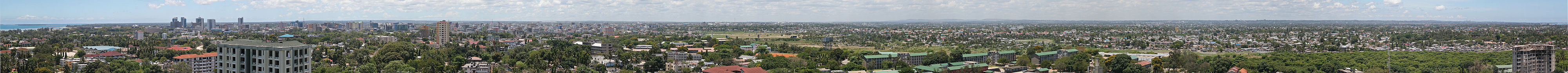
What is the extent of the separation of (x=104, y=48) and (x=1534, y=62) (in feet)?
79.4

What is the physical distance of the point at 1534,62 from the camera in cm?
1795

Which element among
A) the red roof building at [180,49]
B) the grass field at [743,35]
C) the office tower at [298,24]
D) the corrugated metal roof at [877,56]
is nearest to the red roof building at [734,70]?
the corrugated metal roof at [877,56]

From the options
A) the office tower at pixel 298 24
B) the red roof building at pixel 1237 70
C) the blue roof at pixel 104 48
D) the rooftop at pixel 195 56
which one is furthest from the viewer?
the office tower at pixel 298 24

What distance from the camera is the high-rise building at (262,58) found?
33.7ft

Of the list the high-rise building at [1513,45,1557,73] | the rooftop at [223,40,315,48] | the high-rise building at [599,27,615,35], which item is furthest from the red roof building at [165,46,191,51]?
the high-rise building at [1513,45,1557,73]

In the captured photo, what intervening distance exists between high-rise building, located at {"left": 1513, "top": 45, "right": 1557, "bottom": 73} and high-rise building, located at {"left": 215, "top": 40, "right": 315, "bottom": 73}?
14.8 meters

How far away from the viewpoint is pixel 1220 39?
38188mm

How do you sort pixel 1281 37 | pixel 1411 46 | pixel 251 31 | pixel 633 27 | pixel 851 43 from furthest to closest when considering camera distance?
pixel 633 27
pixel 251 31
pixel 1281 37
pixel 851 43
pixel 1411 46

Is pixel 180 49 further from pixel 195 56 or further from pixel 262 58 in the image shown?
pixel 262 58

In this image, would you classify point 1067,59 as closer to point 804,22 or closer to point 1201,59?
point 1201,59

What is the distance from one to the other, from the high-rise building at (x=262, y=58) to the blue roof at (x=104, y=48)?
16179 mm

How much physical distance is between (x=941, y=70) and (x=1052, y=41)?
21.3 metres

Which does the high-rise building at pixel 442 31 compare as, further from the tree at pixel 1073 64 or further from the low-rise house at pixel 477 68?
the tree at pixel 1073 64

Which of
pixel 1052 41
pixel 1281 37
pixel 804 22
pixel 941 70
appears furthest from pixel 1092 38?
pixel 804 22
